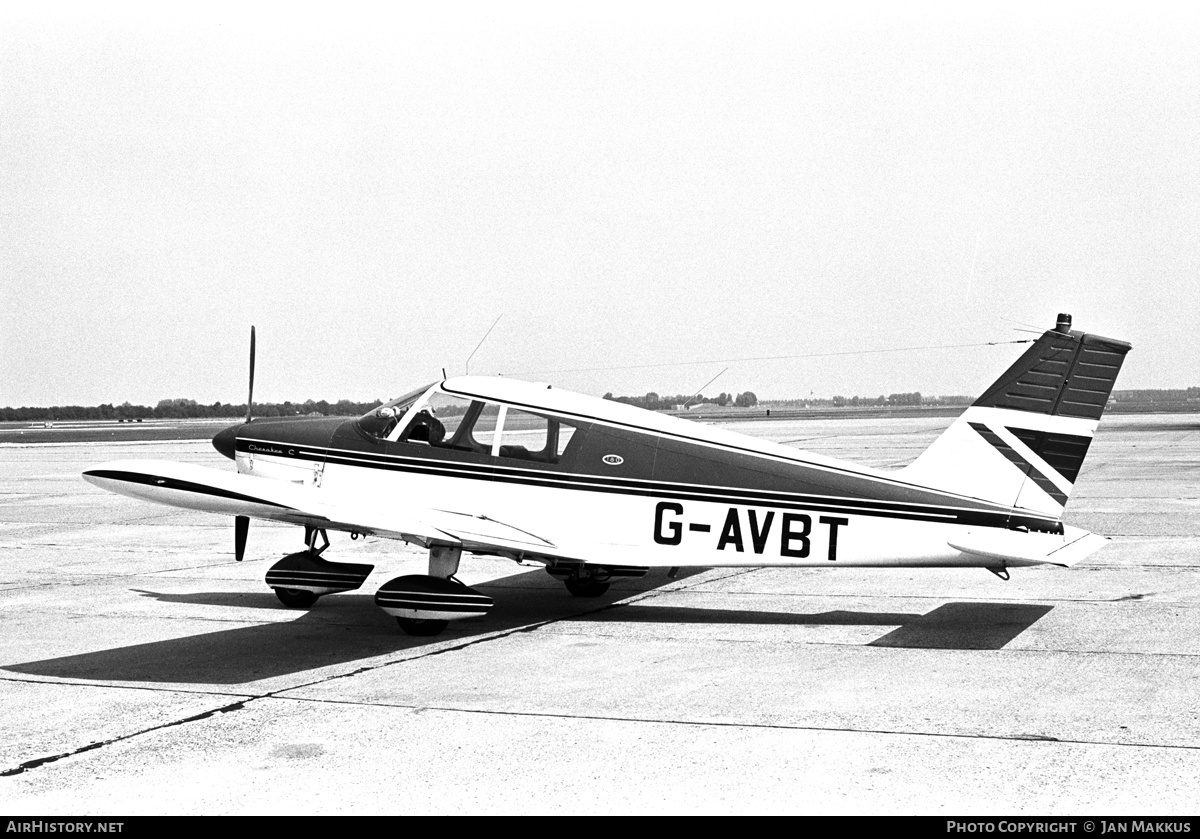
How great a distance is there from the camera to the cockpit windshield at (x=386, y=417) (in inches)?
432

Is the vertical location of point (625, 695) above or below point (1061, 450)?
below

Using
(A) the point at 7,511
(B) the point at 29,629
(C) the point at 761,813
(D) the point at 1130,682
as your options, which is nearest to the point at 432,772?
(C) the point at 761,813

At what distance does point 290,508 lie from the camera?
29.5ft

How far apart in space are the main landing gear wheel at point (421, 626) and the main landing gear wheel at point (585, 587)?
221 centimetres

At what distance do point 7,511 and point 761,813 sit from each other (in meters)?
19.9

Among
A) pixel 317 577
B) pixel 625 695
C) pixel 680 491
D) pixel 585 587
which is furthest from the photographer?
pixel 585 587

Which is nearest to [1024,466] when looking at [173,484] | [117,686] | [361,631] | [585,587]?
[585,587]

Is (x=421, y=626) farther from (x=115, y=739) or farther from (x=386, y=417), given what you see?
(x=115, y=739)

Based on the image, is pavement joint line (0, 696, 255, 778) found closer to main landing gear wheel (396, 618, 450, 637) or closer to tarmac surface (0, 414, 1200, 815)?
tarmac surface (0, 414, 1200, 815)

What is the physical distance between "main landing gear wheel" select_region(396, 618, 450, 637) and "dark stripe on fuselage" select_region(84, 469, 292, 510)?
1417mm

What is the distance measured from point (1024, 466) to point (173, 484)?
254 inches

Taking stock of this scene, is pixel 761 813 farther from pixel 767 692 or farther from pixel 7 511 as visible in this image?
pixel 7 511

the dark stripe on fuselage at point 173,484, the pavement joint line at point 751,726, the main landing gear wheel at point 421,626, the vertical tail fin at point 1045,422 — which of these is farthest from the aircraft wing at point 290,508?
the vertical tail fin at point 1045,422
